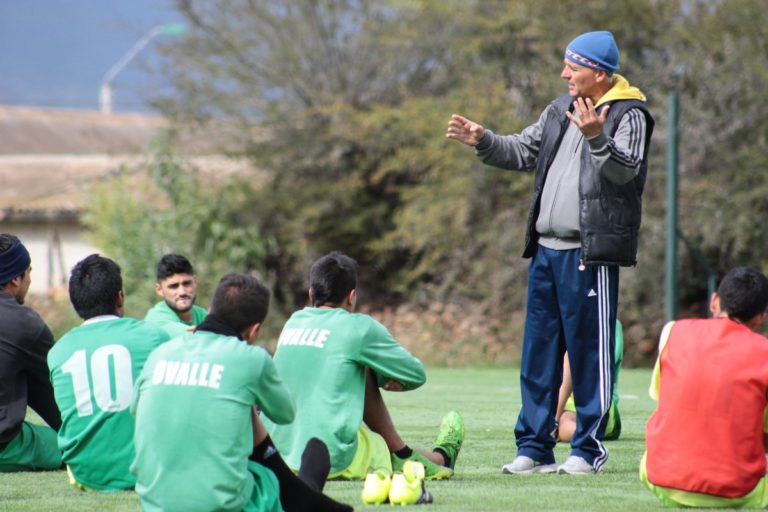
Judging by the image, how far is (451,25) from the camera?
2306 cm

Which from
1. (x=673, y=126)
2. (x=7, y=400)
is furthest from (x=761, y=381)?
(x=673, y=126)

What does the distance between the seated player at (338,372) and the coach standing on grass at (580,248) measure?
2.53 feet

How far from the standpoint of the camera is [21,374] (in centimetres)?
691

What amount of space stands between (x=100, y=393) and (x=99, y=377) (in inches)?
3.1

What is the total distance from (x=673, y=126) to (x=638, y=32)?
14.8 ft

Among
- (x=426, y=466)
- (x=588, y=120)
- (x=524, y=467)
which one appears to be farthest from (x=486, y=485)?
(x=588, y=120)

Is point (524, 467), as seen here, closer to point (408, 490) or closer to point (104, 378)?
point (408, 490)

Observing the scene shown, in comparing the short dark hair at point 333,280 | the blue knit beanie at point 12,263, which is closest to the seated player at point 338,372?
the short dark hair at point 333,280

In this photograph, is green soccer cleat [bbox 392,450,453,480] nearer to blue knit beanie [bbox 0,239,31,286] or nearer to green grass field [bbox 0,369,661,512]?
green grass field [bbox 0,369,661,512]

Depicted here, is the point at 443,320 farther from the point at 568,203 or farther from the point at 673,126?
the point at 568,203

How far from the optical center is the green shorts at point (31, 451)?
683 cm

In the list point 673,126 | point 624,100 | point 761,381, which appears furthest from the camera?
point 673,126

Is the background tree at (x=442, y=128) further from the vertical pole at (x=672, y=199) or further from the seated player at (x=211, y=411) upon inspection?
the seated player at (x=211, y=411)

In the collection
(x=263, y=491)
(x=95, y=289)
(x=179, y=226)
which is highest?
(x=179, y=226)
